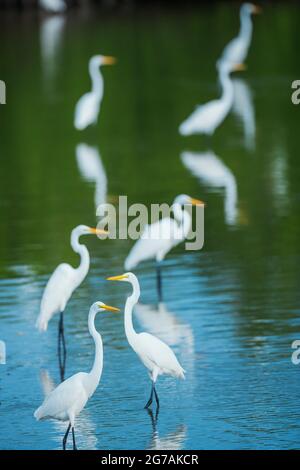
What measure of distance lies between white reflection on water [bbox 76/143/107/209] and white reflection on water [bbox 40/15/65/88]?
7285 millimetres

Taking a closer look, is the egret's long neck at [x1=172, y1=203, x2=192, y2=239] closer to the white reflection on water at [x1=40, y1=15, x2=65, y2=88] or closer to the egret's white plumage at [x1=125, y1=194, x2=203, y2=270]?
the egret's white plumage at [x1=125, y1=194, x2=203, y2=270]

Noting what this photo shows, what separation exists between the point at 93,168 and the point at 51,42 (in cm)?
1625

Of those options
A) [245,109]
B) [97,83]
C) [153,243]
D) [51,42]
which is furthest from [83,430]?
[51,42]

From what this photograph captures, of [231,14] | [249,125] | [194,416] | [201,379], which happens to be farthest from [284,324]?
[231,14]

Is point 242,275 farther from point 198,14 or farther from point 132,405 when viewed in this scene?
point 198,14

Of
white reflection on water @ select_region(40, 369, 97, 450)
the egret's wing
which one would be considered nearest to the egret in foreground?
white reflection on water @ select_region(40, 369, 97, 450)

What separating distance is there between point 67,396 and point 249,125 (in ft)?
42.6

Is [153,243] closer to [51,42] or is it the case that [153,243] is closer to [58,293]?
[58,293]

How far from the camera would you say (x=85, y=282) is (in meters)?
11.1

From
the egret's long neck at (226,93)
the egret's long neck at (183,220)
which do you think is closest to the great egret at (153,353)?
the egret's long neck at (183,220)

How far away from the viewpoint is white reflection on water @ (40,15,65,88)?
2717cm

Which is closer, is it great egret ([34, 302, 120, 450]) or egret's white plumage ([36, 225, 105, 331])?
great egret ([34, 302, 120, 450])

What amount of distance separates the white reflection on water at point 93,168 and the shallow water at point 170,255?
0.05 meters

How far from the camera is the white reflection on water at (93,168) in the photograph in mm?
15208
